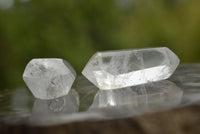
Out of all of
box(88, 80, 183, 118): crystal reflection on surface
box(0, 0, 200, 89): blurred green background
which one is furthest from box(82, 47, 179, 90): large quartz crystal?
box(0, 0, 200, 89): blurred green background

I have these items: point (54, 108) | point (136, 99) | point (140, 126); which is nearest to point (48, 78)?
A: point (54, 108)

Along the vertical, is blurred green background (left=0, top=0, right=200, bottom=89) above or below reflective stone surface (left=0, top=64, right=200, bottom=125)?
below

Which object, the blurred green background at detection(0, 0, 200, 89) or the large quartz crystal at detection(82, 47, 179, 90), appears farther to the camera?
the blurred green background at detection(0, 0, 200, 89)

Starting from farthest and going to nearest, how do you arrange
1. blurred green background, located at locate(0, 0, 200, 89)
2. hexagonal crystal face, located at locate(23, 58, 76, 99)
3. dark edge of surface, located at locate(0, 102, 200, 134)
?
blurred green background, located at locate(0, 0, 200, 89) < hexagonal crystal face, located at locate(23, 58, 76, 99) < dark edge of surface, located at locate(0, 102, 200, 134)

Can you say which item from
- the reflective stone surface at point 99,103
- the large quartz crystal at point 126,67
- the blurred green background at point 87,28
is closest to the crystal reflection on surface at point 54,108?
the reflective stone surface at point 99,103

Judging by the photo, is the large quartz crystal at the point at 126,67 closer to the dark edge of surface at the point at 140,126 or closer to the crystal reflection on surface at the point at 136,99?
the crystal reflection on surface at the point at 136,99

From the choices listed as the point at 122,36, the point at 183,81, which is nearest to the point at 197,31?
the point at 122,36

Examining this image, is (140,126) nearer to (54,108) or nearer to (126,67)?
(54,108)

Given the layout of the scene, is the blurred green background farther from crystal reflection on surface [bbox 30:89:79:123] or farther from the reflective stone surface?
crystal reflection on surface [bbox 30:89:79:123]
